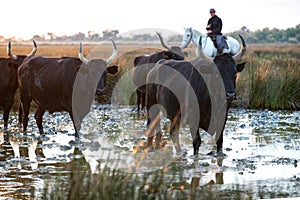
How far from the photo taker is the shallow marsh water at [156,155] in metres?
7.35

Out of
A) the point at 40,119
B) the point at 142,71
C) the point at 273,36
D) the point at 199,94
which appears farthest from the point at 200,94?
the point at 273,36

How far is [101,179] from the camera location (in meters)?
5.55

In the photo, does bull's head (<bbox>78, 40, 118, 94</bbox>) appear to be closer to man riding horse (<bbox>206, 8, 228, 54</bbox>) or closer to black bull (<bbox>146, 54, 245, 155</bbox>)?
black bull (<bbox>146, 54, 245, 155</bbox>)

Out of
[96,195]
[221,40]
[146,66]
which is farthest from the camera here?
[221,40]

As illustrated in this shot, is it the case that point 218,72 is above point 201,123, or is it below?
above

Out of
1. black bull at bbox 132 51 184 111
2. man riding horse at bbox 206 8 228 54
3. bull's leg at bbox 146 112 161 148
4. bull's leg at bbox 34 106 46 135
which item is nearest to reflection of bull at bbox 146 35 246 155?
bull's leg at bbox 146 112 161 148

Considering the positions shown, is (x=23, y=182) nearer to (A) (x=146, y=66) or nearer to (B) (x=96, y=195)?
(B) (x=96, y=195)

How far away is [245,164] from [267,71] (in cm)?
783

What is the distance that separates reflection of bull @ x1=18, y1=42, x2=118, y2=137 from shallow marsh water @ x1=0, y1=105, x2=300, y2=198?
0.42 m

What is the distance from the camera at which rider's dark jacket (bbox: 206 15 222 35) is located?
16.8 meters

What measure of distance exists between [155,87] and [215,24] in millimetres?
6893

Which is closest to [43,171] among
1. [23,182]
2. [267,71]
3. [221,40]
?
[23,182]

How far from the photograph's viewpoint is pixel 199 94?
9.30 metres

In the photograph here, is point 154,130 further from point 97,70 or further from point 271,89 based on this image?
point 271,89
